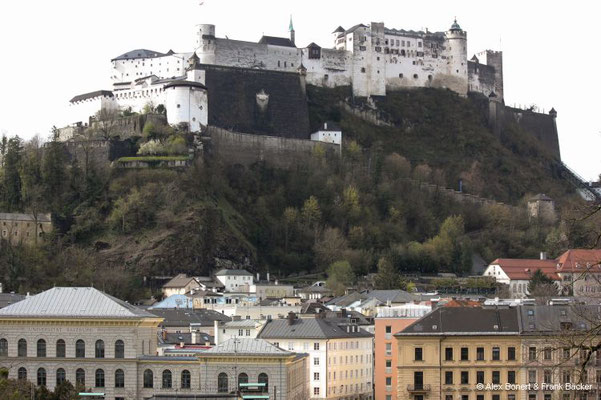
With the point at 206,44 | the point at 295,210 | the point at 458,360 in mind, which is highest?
the point at 206,44

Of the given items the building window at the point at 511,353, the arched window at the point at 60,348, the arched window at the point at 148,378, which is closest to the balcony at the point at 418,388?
the building window at the point at 511,353

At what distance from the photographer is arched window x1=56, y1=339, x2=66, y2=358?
5991cm

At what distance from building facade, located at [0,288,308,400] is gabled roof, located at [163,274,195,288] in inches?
2094

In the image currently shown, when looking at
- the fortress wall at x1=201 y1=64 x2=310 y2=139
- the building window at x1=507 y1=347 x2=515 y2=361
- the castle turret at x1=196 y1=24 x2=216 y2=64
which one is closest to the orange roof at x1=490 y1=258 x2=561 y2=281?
the fortress wall at x1=201 y1=64 x2=310 y2=139

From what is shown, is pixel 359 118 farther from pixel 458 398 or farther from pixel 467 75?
pixel 458 398

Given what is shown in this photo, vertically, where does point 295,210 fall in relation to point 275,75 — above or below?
below

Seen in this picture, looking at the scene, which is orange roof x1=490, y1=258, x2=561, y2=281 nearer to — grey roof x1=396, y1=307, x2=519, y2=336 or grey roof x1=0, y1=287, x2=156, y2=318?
grey roof x1=396, y1=307, x2=519, y2=336

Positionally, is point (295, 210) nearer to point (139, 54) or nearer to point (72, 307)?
point (139, 54)

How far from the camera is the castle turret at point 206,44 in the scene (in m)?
140

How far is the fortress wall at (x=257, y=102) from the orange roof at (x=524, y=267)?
2638cm

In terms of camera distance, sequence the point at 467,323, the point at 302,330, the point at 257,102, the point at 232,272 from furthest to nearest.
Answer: the point at 257,102
the point at 232,272
the point at 302,330
the point at 467,323

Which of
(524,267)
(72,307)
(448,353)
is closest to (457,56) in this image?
(524,267)

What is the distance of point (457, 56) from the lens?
15850 cm

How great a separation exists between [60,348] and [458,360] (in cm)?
1741
